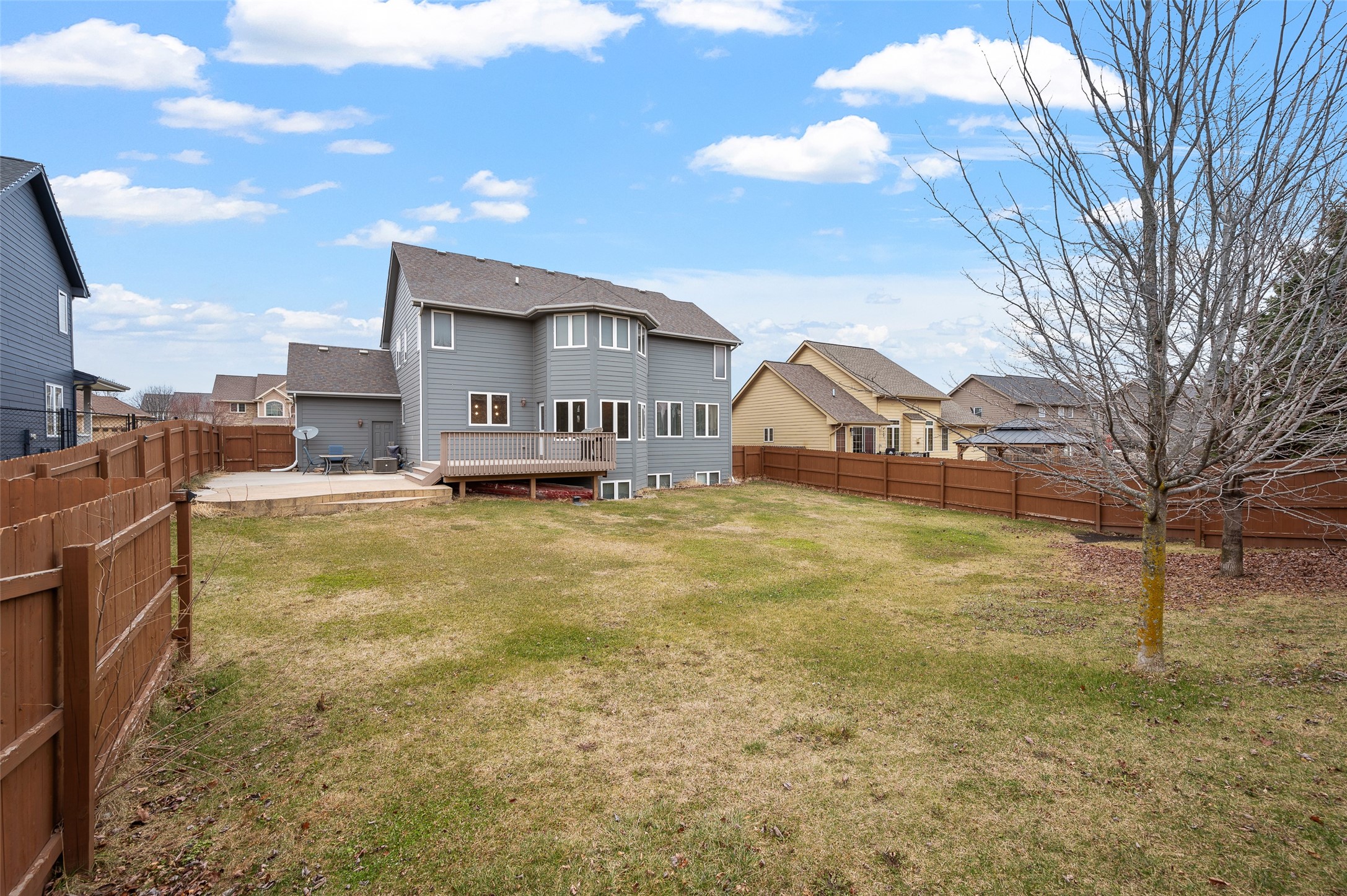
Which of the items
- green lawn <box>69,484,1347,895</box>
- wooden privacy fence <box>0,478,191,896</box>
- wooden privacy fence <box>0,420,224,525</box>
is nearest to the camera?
wooden privacy fence <box>0,478,191,896</box>

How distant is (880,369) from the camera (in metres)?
33.6

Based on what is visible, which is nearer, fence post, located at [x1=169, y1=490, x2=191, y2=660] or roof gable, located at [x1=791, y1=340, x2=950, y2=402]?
fence post, located at [x1=169, y1=490, x2=191, y2=660]

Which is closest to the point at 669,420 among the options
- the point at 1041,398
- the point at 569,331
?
the point at 569,331

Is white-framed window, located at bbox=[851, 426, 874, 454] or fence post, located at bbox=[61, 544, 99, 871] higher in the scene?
white-framed window, located at bbox=[851, 426, 874, 454]

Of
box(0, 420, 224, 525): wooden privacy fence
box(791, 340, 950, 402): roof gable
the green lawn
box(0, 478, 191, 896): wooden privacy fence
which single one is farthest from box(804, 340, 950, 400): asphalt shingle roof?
box(0, 478, 191, 896): wooden privacy fence

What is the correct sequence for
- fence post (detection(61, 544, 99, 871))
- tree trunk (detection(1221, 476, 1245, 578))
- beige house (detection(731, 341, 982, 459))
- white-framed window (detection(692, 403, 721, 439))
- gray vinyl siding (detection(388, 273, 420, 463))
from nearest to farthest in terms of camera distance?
fence post (detection(61, 544, 99, 871))
tree trunk (detection(1221, 476, 1245, 578))
gray vinyl siding (detection(388, 273, 420, 463))
white-framed window (detection(692, 403, 721, 439))
beige house (detection(731, 341, 982, 459))

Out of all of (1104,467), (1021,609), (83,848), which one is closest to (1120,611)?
(1021,609)

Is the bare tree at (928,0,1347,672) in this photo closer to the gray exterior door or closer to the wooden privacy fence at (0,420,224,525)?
the wooden privacy fence at (0,420,224,525)

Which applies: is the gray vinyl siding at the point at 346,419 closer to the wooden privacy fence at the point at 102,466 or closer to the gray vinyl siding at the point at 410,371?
the gray vinyl siding at the point at 410,371

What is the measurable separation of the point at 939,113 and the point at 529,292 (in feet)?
56.3

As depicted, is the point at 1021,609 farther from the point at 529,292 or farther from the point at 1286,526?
the point at 529,292

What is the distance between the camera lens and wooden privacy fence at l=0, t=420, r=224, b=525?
413cm

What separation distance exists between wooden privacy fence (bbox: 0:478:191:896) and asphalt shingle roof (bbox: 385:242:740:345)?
613 inches

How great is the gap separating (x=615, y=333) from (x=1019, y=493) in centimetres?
1256
